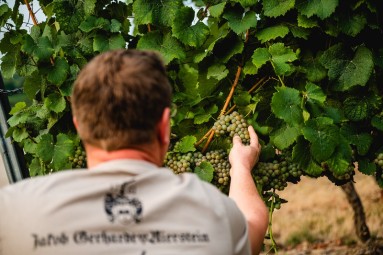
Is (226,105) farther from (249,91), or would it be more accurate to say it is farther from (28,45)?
(28,45)

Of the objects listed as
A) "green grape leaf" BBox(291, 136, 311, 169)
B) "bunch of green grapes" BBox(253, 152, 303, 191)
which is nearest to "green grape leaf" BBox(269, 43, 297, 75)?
"green grape leaf" BBox(291, 136, 311, 169)

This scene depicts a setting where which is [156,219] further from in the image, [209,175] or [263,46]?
[263,46]

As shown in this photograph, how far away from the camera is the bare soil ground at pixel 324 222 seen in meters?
5.93

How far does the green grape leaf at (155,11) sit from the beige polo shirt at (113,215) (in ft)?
4.22

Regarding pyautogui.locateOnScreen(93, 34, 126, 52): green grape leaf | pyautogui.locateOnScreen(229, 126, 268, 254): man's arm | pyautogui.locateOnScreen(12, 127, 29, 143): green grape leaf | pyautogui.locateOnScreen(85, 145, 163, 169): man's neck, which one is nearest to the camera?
pyautogui.locateOnScreen(85, 145, 163, 169): man's neck

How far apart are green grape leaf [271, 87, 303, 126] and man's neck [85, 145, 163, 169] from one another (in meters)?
1.00

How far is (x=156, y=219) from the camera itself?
45.8 inches

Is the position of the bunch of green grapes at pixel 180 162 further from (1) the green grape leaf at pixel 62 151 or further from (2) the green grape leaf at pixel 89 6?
(2) the green grape leaf at pixel 89 6

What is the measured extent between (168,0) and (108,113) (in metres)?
1.32

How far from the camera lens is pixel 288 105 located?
2.19 m

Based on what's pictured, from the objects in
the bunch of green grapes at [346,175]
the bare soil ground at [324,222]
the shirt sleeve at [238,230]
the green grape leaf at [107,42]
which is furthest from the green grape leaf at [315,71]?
the bare soil ground at [324,222]

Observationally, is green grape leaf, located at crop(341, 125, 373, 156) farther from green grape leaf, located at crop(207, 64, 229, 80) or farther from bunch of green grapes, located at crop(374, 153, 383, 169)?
green grape leaf, located at crop(207, 64, 229, 80)

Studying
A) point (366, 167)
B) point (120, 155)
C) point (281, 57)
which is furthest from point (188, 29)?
point (120, 155)

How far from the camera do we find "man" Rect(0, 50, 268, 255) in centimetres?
112
